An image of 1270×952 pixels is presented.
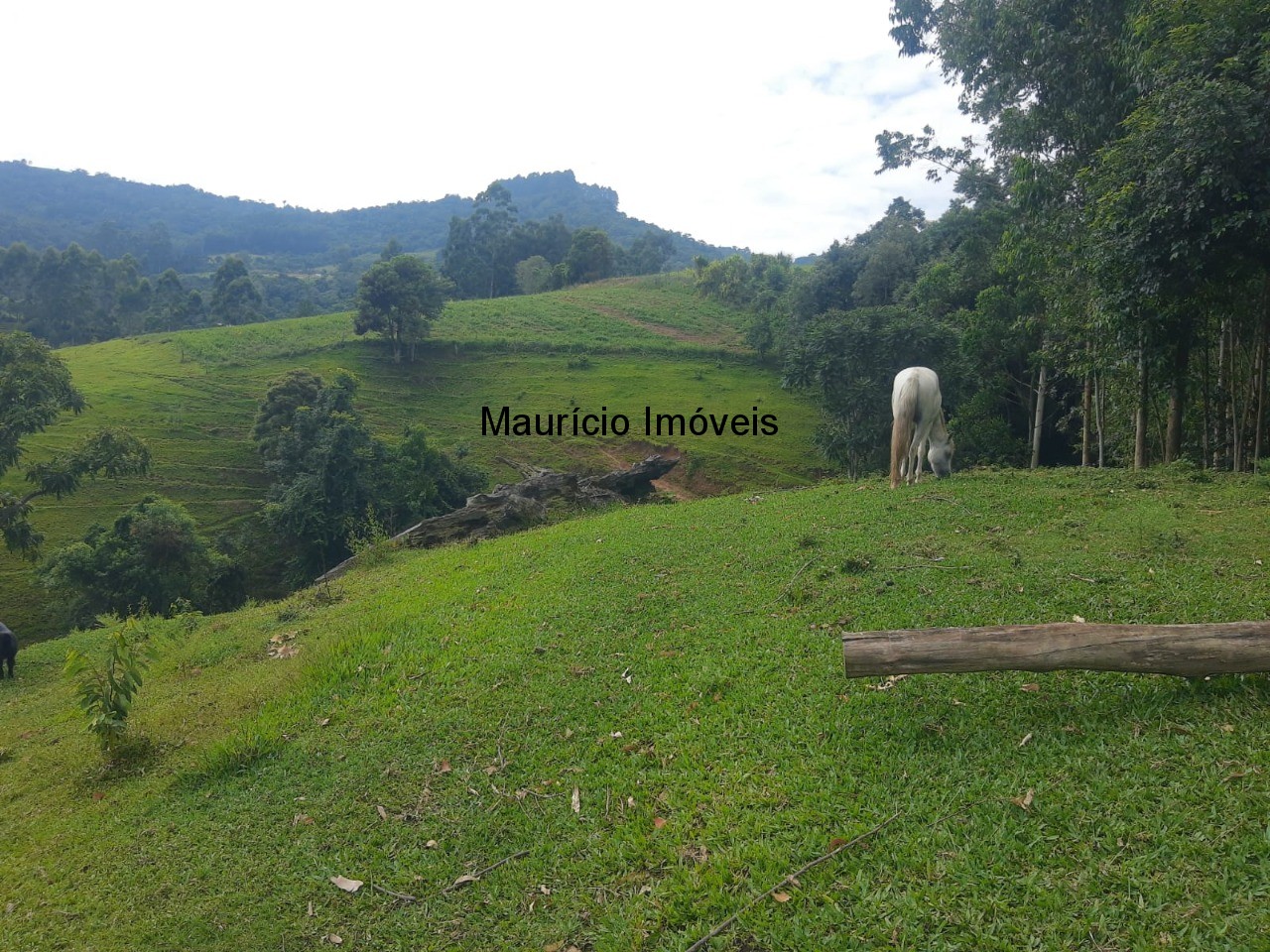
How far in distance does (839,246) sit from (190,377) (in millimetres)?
34290

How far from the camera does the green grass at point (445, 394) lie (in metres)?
26.6

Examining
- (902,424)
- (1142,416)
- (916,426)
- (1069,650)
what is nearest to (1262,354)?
(1142,416)

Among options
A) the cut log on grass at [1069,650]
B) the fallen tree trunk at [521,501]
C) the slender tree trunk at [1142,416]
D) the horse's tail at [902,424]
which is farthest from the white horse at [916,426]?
the fallen tree trunk at [521,501]

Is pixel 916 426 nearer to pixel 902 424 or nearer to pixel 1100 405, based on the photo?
pixel 902 424

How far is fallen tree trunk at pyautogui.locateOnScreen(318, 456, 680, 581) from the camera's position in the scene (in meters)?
15.6

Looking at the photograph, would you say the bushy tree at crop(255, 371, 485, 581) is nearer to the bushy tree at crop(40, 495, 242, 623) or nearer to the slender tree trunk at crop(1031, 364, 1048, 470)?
the bushy tree at crop(40, 495, 242, 623)

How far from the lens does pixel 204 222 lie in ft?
474

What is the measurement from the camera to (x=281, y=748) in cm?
594

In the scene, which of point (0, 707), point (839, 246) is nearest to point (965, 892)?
point (0, 707)

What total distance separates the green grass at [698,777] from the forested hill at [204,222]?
9937 cm

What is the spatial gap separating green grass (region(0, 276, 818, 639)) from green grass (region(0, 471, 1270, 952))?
15.0 metres

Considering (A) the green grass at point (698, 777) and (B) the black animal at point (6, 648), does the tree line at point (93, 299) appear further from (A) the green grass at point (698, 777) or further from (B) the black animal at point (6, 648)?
(A) the green grass at point (698, 777)

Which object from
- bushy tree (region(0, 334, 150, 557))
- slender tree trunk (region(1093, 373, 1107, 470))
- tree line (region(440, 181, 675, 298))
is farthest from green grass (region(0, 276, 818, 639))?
tree line (region(440, 181, 675, 298))

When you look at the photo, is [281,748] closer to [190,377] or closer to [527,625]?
[527,625]
